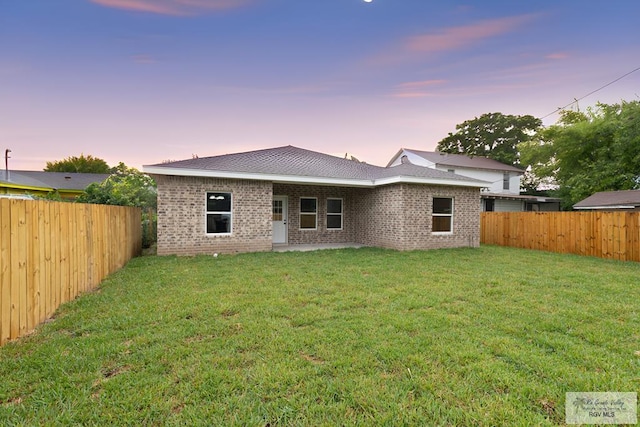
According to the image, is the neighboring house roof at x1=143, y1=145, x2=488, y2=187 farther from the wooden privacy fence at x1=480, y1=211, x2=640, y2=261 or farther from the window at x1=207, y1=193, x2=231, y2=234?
the wooden privacy fence at x1=480, y1=211, x2=640, y2=261

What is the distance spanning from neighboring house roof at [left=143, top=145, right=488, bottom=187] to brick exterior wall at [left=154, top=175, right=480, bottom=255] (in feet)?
1.16

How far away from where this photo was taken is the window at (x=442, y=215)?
456 inches

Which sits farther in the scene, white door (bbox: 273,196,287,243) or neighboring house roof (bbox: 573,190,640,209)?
neighboring house roof (bbox: 573,190,640,209)

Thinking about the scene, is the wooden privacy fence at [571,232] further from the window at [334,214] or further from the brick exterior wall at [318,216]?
the window at [334,214]

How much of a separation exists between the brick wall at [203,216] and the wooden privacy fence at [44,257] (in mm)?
2982

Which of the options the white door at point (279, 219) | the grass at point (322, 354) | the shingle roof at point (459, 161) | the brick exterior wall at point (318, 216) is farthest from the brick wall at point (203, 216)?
the shingle roof at point (459, 161)

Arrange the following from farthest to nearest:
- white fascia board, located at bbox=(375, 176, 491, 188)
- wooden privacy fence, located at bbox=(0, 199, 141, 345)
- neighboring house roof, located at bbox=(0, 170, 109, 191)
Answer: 1. neighboring house roof, located at bbox=(0, 170, 109, 191)
2. white fascia board, located at bbox=(375, 176, 491, 188)
3. wooden privacy fence, located at bbox=(0, 199, 141, 345)

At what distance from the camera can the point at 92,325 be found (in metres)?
3.72

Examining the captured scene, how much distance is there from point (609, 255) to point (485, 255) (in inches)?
158

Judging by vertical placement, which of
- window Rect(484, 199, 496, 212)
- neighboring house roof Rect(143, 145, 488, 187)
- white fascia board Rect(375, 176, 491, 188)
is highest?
neighboring house roof Rect(143, 145, 488, 187)

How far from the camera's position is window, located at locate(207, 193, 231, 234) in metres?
9.94

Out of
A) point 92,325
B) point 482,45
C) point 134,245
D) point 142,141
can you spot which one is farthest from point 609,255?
point 142,141

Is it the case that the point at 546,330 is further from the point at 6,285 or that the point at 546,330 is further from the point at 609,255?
the point at 609,255

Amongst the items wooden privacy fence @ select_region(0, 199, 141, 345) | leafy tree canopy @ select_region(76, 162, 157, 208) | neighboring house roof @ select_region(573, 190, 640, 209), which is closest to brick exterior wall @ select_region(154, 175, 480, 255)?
leafy tree canopy @ select_region(76, 162, 157, 208)
